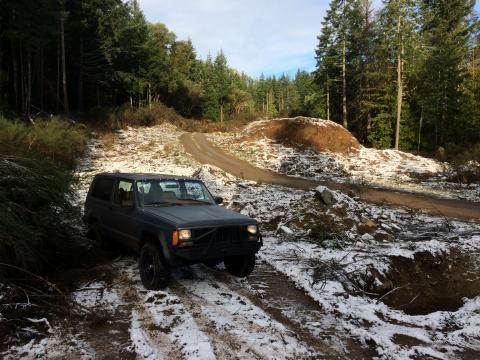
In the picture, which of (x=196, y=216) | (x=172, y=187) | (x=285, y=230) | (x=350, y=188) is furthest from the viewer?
(x=350, y=188)

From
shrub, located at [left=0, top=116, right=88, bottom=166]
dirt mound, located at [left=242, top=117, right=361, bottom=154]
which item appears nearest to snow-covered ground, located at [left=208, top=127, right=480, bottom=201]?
dirt mound, located at [left=242, top=117, right=361, bottom=154]

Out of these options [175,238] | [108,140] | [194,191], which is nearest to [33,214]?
[175,238]

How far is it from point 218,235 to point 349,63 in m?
45.3

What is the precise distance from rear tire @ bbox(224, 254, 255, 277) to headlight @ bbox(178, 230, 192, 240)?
4.47 feet

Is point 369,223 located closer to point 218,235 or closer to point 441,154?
point 218,235

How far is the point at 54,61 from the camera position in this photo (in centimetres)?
4338

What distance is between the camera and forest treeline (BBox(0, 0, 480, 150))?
1296 inches

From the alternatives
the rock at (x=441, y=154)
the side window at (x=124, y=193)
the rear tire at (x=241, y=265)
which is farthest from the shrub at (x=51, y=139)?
the rock at (x=441, y=154)

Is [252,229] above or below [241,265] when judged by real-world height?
above

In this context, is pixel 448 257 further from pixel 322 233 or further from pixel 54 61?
pixel 54 61

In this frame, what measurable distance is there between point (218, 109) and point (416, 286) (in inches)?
2850

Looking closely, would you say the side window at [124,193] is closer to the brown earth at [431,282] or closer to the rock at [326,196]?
the brown earth at [431,282]

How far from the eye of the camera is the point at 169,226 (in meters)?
5.88

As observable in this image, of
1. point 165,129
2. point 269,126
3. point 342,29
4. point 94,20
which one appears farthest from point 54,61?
point 342,29
